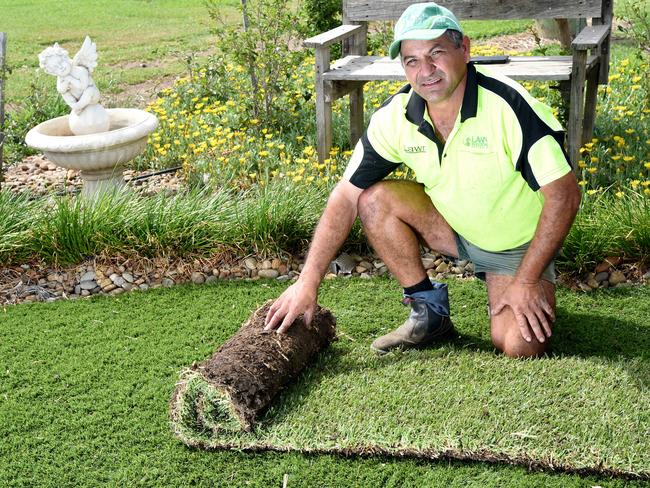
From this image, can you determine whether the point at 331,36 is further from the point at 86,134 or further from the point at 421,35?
the point at 421,35

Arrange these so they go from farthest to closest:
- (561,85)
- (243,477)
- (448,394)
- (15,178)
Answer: (15,178)
(561,85)
(448,394)
(243,477)

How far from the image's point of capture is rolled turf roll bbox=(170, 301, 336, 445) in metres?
3.37

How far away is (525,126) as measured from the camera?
3.46 m

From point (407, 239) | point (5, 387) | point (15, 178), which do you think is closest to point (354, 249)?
point (407, 239)

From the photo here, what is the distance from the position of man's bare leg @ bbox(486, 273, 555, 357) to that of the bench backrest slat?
2914 mm

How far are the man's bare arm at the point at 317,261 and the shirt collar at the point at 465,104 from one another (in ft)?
1.40

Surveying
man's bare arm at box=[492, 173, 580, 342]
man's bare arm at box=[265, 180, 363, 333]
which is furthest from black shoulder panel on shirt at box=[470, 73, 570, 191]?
man's bare arm at box=[265, 180, 363, 333]

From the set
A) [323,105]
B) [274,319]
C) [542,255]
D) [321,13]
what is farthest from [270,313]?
[321,13]

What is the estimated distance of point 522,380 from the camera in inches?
139

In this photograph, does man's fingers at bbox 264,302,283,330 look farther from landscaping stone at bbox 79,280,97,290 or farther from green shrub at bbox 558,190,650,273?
green shrub at bbox 558,190,650,273

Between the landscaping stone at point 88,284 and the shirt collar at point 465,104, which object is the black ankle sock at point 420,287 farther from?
the landscaping stone at point 88,284

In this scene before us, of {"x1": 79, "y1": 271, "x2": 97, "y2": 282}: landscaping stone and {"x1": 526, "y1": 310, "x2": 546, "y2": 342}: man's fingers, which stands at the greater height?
{"x1": 526, "y1": 310, "x2": 546, "y2": 342}: man's fingers

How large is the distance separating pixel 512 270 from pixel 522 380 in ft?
1.81

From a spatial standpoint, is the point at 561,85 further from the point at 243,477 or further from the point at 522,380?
the point at 243,477
